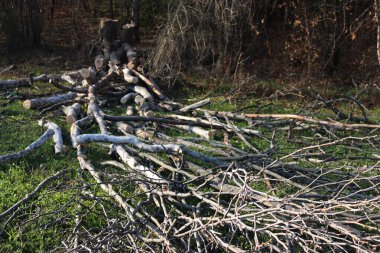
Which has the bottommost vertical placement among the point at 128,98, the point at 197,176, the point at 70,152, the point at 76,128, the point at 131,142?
the point at 128,98

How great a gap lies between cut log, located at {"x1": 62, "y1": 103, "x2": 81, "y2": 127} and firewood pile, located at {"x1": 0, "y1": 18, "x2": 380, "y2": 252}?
0.06ft

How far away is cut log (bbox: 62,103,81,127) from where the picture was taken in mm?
7016

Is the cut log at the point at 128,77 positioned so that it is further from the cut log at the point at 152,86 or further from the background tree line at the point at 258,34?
the background tree line at the point at 258,34

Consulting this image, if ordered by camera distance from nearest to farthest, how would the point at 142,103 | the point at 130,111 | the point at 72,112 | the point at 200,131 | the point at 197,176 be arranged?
the point at 197,176 → the point at 200,131 → the point at 72,112 → the point at 130,111 → the point at 142,103

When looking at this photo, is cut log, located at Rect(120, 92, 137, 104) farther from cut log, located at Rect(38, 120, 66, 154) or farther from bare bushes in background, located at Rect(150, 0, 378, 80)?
bare bushes in background, located at Rect(150, 0, 378, 80)

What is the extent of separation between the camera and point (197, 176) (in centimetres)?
473

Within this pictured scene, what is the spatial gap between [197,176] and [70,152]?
6.69 ft

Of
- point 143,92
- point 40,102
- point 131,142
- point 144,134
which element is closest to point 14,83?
point 40,102

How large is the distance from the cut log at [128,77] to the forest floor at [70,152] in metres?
0.51

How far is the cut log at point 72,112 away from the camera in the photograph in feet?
23.0

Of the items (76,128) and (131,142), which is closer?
(131,142)

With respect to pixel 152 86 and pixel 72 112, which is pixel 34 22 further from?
pixel 72 112

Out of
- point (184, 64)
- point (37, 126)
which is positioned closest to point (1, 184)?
point (37, 126)

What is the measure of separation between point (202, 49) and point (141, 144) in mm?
5528
